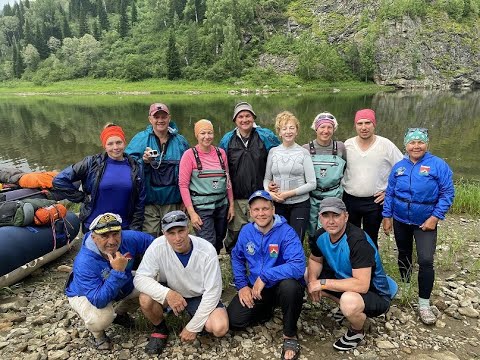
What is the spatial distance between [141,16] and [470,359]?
166218 mm

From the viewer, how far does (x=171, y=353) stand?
4996 millimetres

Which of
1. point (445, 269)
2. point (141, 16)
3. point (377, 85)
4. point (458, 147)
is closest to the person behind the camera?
point (445, 269)

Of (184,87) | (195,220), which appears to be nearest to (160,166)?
(195,220)

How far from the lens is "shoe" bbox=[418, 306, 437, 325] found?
5.34m

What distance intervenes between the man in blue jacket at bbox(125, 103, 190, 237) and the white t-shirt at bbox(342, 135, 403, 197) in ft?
10.2

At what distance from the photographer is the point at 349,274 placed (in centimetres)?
502

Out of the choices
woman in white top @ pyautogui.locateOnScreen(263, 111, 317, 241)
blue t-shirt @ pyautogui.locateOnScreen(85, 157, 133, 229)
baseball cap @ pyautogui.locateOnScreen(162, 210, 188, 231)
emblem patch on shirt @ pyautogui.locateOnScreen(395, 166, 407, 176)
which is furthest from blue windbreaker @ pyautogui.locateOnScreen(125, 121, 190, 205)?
emblem patch on shirt @ pyautogui.locateOnScreen(395, 166, 407, 176)

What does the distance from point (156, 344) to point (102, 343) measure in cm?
80

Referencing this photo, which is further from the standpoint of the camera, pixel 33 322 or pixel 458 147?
pixel 458 147

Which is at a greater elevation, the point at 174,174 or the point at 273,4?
the point at 273,4

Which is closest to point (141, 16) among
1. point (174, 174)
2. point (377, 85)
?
point (377, 85)

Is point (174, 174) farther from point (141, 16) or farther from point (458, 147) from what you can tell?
point (141, 16)

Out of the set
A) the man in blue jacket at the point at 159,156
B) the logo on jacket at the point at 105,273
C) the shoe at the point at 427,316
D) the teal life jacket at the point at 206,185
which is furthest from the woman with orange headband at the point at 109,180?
the shoe at the point at 427,316

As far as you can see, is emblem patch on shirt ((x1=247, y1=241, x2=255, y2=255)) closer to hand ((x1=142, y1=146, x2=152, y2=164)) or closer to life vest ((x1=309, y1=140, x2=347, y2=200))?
life vest ((x1=309, y1=140, x2=347, y2=200))
